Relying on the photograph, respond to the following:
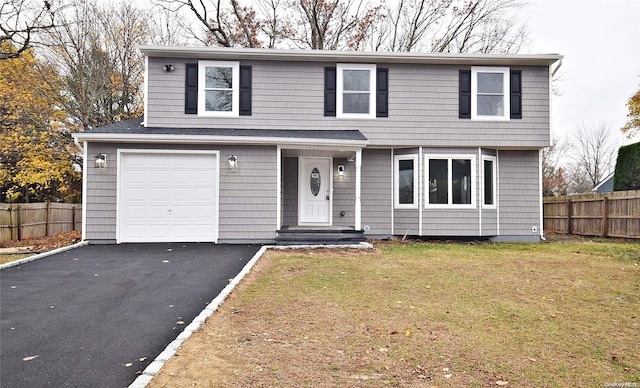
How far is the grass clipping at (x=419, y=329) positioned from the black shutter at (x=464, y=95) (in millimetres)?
5515

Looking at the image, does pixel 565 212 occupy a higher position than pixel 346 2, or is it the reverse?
pixel 346 2

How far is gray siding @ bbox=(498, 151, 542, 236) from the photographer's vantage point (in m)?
11.8

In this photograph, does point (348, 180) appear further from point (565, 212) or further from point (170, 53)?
point (565, 212)

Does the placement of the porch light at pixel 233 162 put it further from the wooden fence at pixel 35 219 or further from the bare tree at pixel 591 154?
the bare tree at pixel 591 154

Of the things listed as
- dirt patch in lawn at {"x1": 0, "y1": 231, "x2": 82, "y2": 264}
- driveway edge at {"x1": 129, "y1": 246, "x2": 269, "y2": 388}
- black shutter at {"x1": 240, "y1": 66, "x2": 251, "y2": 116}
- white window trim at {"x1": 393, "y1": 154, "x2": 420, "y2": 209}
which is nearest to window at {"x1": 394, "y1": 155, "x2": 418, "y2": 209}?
white window trim at {"x1": 393, "y1": 154, "x2": 420, "y2": 209}

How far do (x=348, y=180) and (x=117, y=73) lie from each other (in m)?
14.0

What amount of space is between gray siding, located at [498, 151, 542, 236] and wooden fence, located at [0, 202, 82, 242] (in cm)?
1602

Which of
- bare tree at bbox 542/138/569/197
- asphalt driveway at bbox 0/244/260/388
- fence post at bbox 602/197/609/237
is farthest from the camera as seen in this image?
bare tree at bbox 542/138/569/197

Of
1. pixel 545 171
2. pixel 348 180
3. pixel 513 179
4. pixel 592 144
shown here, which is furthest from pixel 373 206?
pixel 592 144

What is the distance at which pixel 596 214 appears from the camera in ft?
43.9

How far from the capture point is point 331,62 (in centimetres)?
1146

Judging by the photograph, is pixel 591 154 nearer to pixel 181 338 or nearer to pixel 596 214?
pixel 596 214

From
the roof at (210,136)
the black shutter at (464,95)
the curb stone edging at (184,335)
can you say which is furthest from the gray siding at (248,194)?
the black shutter at (464,95)

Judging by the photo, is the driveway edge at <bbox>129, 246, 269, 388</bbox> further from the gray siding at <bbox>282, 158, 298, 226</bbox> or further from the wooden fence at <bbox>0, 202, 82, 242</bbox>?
the wooden fence at <bbox>0, 202, 82, 242</bbox>
